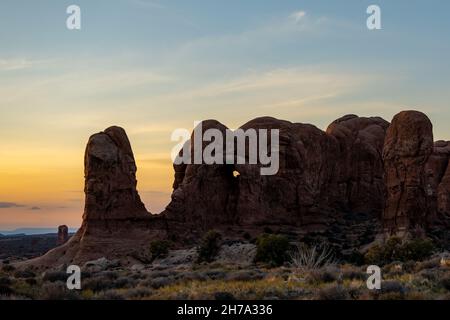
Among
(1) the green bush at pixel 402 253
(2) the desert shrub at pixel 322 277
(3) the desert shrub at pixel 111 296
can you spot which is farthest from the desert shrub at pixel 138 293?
(1) the green bush at pixel 402 253

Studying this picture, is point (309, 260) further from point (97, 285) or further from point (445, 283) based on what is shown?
point (97, 285)

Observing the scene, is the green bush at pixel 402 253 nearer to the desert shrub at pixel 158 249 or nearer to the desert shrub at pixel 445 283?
the desert shrub at pixel 445 283

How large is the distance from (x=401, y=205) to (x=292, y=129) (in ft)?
58.5

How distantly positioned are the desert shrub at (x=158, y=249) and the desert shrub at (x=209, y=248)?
9.53ft

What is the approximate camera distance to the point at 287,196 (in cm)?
6581

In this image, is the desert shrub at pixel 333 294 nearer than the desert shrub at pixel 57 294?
Yes

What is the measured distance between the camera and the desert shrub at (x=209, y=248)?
169ft

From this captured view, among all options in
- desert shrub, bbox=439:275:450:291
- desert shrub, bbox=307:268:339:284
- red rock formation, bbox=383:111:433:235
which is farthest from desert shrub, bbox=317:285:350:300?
red rock formation, bbox=383:111:433:235

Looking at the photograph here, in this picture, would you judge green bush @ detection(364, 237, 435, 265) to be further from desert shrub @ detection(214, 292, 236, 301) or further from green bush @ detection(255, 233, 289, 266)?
desert shrub @ detection(214, 292, 236, 301)

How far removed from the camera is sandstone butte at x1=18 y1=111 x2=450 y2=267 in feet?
183

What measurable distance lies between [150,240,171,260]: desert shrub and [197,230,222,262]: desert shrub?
2.90 meters

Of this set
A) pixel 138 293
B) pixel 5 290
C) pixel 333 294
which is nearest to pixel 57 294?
pixel 138 293

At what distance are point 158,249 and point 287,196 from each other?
17.1 metres
